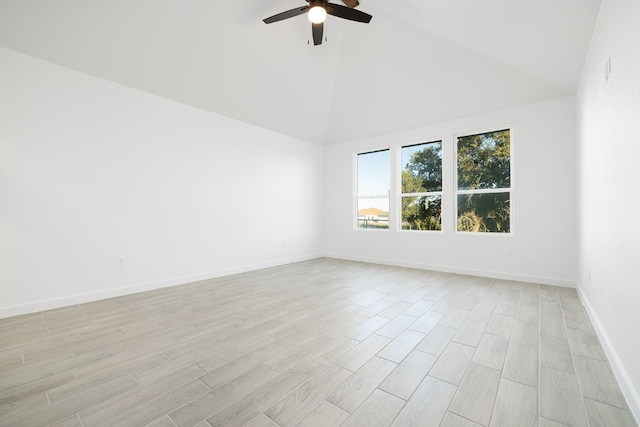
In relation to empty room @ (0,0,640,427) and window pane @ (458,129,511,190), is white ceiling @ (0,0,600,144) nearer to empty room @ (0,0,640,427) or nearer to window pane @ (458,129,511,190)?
empty room @ (0,0,640,427)

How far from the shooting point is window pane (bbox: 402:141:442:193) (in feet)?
17.0

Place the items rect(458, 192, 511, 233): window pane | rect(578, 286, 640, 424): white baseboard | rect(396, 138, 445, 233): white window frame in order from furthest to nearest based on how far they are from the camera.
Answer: rect(396, 138, 445, 233): white window frame < rect(458, 192, 511, 233): window pane < rect(578, 286, 640, 424): white baseboard

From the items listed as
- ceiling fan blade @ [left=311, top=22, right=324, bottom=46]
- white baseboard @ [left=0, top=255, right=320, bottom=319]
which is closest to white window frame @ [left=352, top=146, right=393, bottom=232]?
white baseboard @ [left=0, top=255, right=320, bottom=319]

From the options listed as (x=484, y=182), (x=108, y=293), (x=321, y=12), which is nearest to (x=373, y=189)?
(x=484, y=182)

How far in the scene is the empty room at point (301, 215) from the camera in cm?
164

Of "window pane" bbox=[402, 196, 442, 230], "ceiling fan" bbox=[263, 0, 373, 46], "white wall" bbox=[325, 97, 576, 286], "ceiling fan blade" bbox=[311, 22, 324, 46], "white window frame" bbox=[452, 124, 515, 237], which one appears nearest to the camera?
"ceiling fan" bbox=[263, 0, 373, 46]

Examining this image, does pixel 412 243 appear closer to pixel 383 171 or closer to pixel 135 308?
pixel 383 171

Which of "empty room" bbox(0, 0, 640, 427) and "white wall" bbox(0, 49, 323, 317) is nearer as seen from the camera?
"empty room" bbox(0, 0, 640, 427)

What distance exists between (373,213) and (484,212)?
7.15 feet

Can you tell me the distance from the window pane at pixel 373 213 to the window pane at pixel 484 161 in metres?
1.56

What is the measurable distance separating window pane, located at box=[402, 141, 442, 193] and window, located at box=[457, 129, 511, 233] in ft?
1.22

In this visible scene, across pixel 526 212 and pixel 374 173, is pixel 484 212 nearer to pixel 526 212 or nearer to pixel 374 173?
pixel 526 212

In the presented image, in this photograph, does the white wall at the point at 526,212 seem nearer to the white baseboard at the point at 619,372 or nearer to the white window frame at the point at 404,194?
the white window frame at the point at 404,194

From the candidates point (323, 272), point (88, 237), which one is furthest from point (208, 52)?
point (323, 272)
